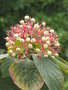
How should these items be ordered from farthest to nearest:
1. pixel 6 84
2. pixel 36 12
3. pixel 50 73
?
pixel 36 12
pixel 6 84
pixel 50 73

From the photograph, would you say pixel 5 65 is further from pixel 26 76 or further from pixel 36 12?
pixel 36 12

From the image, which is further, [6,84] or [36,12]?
[36,12]

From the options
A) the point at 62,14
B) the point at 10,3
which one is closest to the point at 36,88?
the point at 62,14

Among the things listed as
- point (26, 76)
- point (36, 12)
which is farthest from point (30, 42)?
point (36, 12)

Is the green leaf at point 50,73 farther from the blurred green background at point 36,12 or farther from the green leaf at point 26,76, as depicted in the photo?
the blurred green background at point 36,12

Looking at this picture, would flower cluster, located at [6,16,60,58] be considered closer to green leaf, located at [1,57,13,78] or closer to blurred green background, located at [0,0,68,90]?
green leaf, located at [1,57,13,78]

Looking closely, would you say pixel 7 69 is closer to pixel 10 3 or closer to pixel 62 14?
pixel 62 14

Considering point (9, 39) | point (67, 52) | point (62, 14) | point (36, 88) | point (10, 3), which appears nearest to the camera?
point (36, 88)
